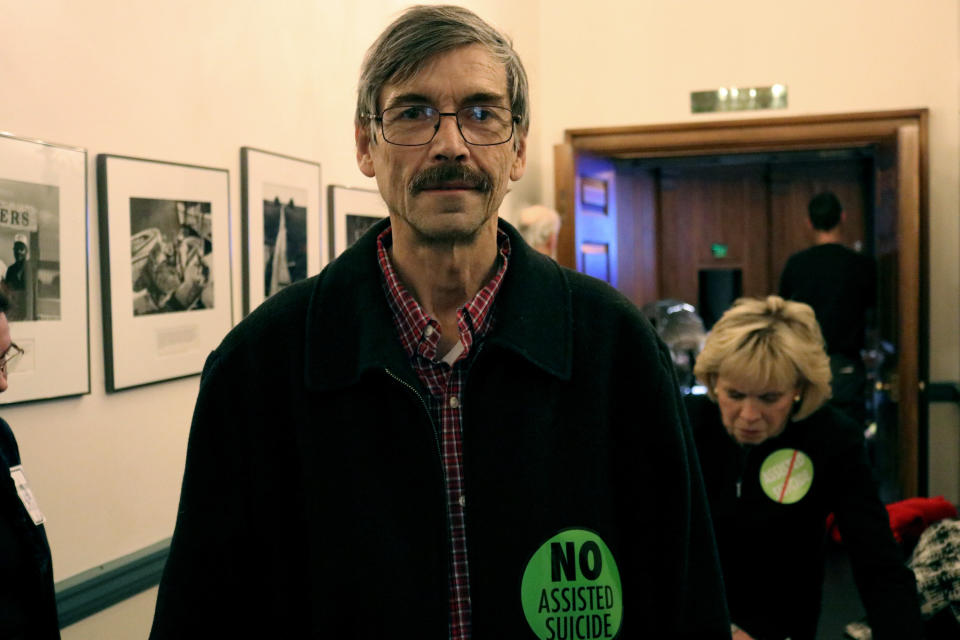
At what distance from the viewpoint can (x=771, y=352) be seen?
212 cm

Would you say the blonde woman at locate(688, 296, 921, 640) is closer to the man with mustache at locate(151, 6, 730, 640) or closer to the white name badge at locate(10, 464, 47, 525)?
the man with mustache at locate(151, 6, 730, 640)

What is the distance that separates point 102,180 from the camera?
6.89 ft

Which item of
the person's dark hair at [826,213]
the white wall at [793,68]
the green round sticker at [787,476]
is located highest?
the white wall at [793,68]

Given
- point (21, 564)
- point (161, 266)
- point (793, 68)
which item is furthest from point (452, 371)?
point (793, 68)

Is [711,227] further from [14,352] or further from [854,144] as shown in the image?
[14,352]

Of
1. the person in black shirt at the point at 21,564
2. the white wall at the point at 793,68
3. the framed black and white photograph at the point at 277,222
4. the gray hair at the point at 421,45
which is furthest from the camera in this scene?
the white wall at the point at 793,68

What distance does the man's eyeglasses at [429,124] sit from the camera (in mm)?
1219

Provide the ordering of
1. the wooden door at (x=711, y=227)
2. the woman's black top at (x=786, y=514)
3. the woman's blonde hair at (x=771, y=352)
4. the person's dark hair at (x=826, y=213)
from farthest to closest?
the wooden door at (x=711, y=227), the person's dark hair at (x=826, y=213), the woman's blonde hair at (x=771, y=352), the woman's black top at (x=786, y=514)

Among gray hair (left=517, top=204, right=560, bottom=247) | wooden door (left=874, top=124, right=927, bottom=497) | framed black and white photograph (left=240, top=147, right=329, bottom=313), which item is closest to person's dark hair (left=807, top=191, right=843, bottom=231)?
wooden door (left=874, top=124, right=927, bottom=497)

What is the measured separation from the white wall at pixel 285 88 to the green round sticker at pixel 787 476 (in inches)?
58.5

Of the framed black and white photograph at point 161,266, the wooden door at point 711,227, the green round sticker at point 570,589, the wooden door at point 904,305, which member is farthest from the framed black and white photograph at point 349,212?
the wooden door at point 711,227

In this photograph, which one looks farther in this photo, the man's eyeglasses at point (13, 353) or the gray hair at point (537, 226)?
the gray hair at point (537, 226)

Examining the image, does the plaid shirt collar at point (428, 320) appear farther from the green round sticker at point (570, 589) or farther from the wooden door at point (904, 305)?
the wooden door at point (904, 305)

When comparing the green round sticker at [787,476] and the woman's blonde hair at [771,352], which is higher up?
the woman's blonde hair at [771,352]
